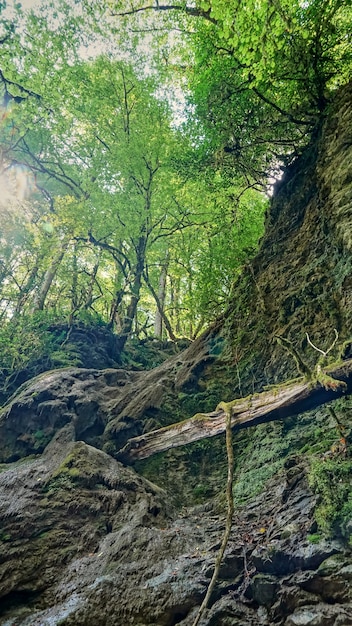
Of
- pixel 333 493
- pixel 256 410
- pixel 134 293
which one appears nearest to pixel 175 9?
pixel 134 293

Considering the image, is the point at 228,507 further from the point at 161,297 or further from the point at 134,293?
the point at 161,297

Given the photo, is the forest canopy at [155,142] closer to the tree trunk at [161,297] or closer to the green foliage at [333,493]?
the tree trunk at [161,297]

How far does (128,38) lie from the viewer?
13.3 m

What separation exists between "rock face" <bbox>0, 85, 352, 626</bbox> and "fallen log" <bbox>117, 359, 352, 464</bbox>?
65 cm

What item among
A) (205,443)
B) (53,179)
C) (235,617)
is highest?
(53,179)

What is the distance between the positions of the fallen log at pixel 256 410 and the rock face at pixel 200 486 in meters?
0.65

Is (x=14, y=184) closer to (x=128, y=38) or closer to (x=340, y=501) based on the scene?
(x=128, y=38)

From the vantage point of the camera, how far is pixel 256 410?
5719mm

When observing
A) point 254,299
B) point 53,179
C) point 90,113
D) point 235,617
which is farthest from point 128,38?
point 235,617

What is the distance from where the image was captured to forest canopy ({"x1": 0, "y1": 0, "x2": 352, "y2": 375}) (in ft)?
26.2

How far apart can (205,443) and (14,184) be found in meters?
14.5

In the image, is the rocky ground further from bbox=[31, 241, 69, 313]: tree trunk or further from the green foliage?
bbox=[31, 241, 69, 313]: tree trunk

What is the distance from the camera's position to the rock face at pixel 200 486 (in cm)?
389

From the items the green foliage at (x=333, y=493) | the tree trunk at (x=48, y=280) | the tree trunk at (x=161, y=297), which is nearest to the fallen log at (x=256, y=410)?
the green foliage at (x=333, y=493)
